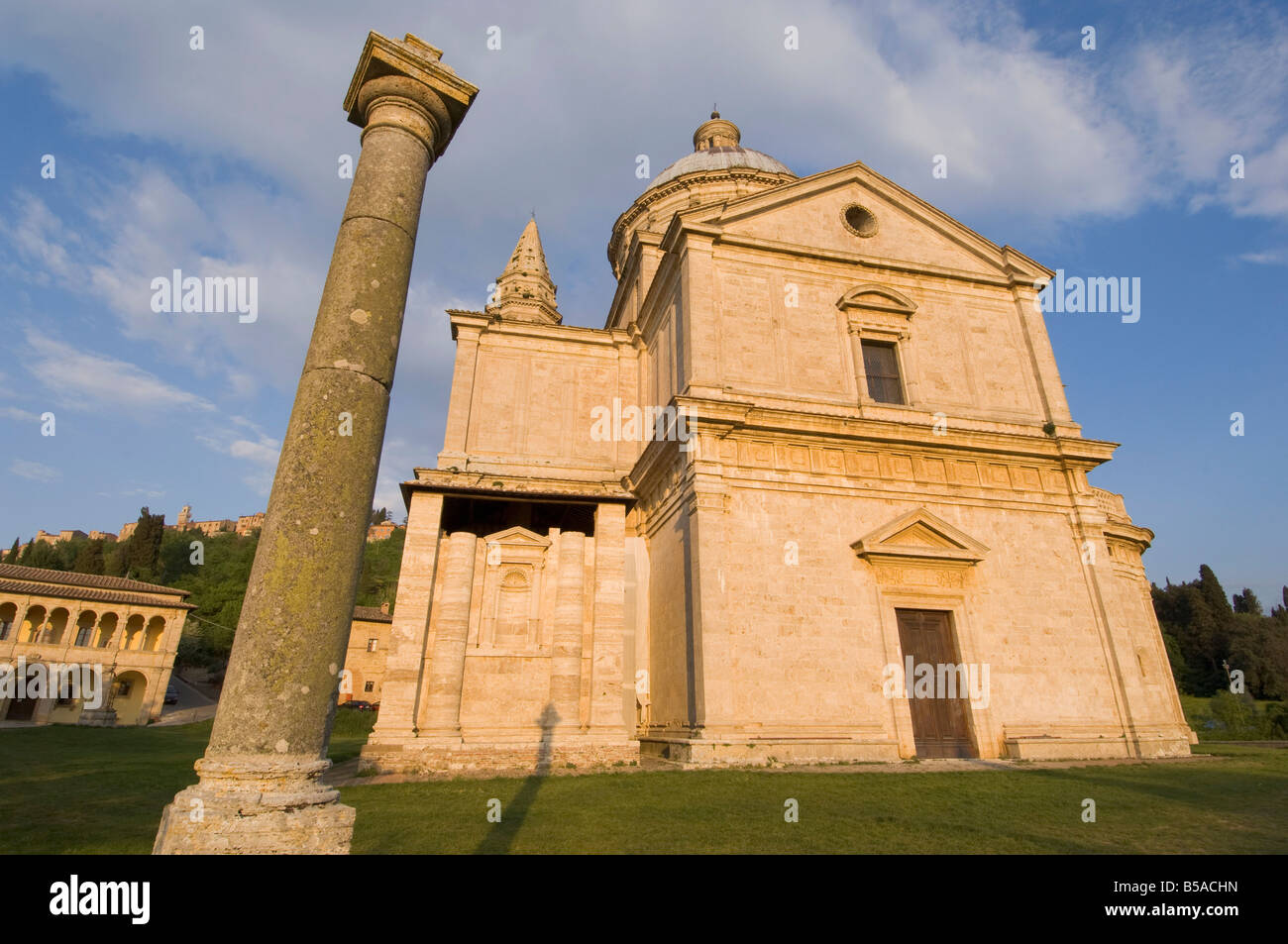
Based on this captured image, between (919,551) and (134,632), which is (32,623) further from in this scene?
(919,551)

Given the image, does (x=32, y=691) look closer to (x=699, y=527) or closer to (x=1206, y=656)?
(x=699, y=527)

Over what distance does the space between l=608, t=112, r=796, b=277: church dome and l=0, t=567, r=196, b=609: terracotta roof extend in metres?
33.9

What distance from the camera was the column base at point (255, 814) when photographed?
343cm

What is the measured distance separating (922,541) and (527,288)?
62.0ft

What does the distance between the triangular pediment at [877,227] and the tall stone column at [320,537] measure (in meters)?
13.8

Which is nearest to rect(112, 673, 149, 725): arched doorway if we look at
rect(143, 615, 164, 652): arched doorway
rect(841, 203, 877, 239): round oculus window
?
rect(143, 615, 164, 652): arched doorway

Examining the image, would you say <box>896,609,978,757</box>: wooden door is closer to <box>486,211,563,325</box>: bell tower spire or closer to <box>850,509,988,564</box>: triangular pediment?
<box>850,509,988,564</box>: triangular pediment

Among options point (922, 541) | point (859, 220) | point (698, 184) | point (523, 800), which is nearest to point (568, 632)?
point (523, 800)

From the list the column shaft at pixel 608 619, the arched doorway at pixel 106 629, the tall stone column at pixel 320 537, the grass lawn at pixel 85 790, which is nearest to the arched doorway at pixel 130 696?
the arched doorway at pixel 106 629

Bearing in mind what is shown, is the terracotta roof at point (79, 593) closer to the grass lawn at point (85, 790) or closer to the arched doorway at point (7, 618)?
the arched doorway at point (7, 618)

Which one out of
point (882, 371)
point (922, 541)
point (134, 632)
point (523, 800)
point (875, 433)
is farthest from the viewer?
point (134, 632)

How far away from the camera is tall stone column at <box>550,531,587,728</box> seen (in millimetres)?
15016

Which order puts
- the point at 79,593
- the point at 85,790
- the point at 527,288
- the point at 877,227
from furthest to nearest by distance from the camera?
the point at 79,593
the point at 527,288
the point at 877,227
the point at 85,790

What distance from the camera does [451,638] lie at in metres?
15.4
